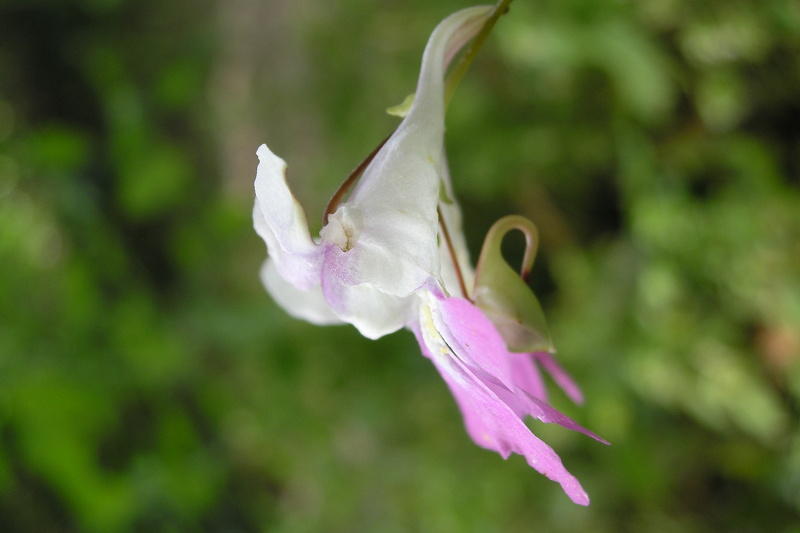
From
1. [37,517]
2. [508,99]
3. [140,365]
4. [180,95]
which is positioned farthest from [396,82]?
[37,517]

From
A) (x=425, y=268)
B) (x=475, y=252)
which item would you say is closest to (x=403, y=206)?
(x=425, y=268)

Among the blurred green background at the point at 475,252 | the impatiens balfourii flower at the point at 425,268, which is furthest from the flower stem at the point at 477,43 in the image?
the blurred green background at the point at 475,252

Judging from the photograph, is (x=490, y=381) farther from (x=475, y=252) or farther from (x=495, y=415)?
(x=475, y=252)

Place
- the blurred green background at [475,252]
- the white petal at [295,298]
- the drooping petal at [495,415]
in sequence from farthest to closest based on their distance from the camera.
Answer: the blurred green background at [475,252] < the white petal at [295,298] < the drooping petal at [495,415]

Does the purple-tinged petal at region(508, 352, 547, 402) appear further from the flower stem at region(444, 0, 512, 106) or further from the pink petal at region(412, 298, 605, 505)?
the flower stem at region(444, 0, 512, 106)

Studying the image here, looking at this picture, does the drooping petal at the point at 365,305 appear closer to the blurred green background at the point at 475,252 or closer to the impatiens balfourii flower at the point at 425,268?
the impatiens balfourii flower at the point at 425,268
